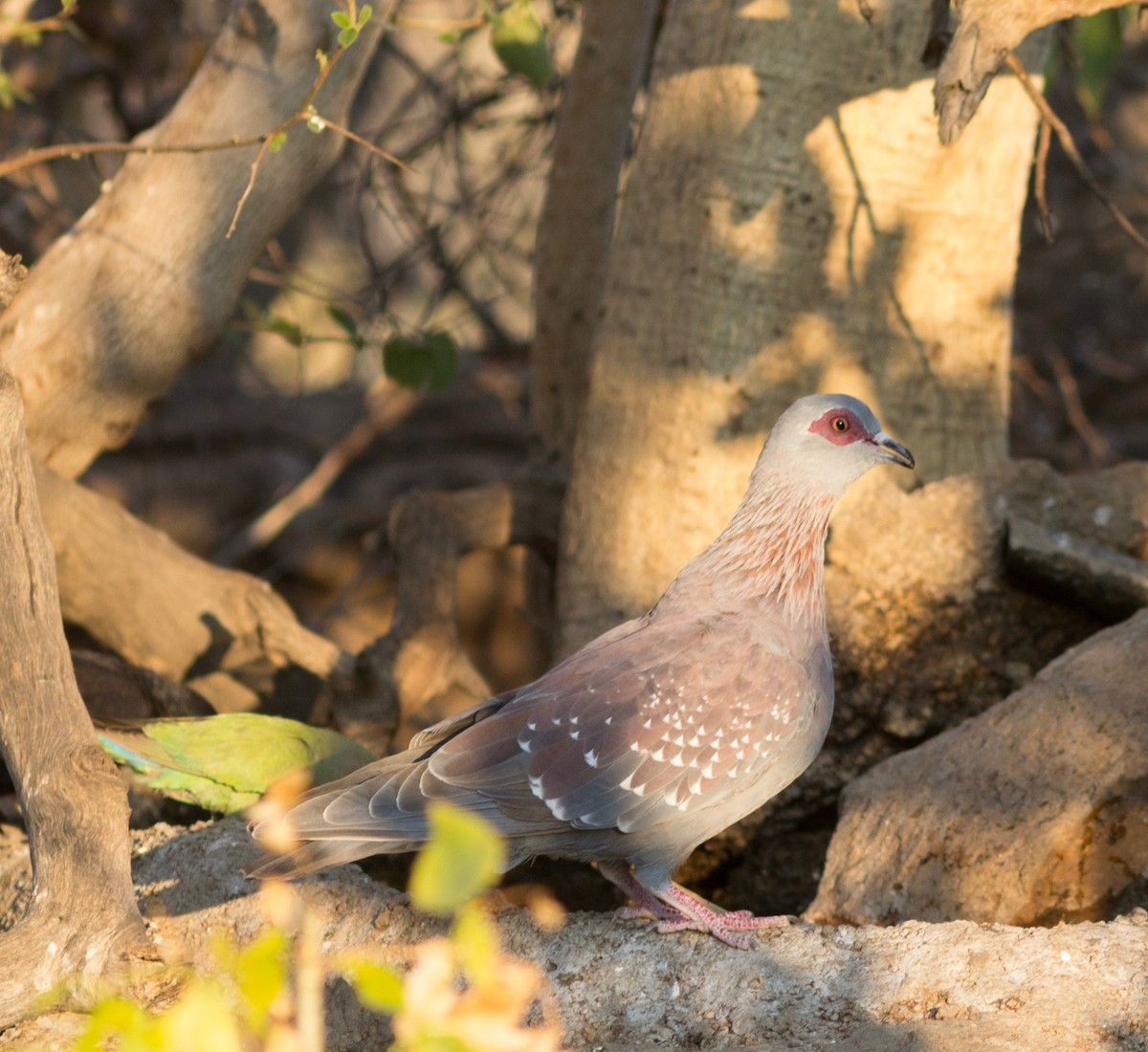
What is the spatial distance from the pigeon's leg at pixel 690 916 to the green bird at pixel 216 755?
1074 mm

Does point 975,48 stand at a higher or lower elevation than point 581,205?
higher

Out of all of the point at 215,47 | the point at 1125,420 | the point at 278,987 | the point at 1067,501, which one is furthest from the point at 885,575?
the point at 1125,420

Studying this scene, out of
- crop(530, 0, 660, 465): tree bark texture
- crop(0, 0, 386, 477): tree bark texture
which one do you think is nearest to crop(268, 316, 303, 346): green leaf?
crop(0, 0, 386, 477): tree bark texture

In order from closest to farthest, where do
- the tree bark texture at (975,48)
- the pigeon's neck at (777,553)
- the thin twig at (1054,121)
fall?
the tree bark texture at (975,48)
the pigeon's neck at (777,553)
the thin twig at (1054,121)

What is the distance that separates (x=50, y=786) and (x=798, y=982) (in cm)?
175

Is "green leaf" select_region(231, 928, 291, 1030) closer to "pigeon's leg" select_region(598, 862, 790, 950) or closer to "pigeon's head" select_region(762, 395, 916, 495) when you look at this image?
"pigeon's leg" select_region(598, 862, 790, 950)

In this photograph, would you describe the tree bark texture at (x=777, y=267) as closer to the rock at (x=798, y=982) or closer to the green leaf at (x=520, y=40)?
the green leaf at (x=520, y=40)

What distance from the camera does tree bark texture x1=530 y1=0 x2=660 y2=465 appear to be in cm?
588

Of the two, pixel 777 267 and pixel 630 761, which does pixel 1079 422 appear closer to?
pixel 777 267

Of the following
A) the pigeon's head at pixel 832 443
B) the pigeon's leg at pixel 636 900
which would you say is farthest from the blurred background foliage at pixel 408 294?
the pigeon's leg at pixel 636 900

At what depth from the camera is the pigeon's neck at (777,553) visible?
3668mm

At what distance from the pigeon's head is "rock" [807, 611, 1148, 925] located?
792 millimetres

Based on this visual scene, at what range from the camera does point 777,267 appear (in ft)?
15.9

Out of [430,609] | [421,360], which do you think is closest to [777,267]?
[421,360]
